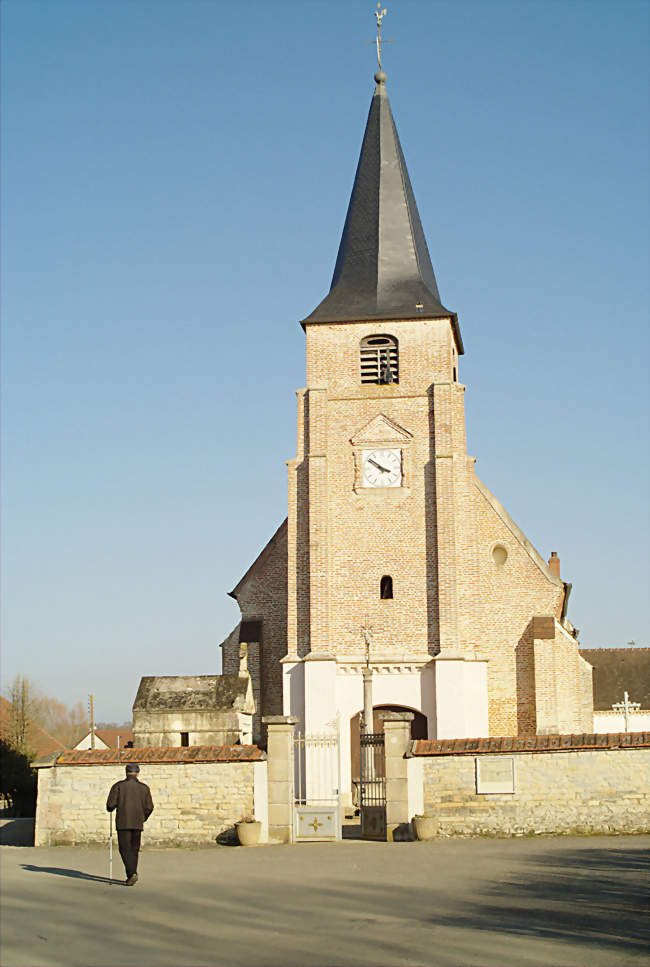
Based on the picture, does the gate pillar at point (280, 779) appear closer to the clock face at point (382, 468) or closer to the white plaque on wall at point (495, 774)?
the white plaque on wall at point (495, 774)

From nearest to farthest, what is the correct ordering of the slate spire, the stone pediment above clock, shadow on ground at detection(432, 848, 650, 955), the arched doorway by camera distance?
shadow on ground at detection(432, 848, 650, 955)
the arched doorway
the stone pediment above clock
the slate spire

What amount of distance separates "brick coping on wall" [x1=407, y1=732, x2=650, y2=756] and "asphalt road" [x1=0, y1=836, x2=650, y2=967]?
1.65 meters

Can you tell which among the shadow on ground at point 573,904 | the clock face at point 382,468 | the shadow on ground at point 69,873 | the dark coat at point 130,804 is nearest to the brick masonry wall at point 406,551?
the clock face at point 382,468

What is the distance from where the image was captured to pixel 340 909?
9625 millimetres

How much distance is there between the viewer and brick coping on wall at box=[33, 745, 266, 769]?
53.1 ft

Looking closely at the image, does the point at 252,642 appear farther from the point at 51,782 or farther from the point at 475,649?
the point at 51,782

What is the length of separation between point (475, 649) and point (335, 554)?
12.9 feet

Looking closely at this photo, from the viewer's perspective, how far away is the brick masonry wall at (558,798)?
15.7m

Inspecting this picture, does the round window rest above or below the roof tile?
above

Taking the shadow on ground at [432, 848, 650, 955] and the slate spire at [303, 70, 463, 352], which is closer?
the shadow on ground at [432, 848, 650, 955]

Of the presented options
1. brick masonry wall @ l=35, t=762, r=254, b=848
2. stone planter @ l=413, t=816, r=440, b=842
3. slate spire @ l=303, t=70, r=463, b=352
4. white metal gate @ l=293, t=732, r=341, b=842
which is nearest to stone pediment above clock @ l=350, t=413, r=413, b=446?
slate spire @ l=303, t=70, r=463, b=352

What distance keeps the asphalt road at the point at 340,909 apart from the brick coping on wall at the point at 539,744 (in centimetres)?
165

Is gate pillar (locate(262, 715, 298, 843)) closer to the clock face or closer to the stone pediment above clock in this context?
the clock face

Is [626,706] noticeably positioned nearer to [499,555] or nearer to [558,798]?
[499,555]
